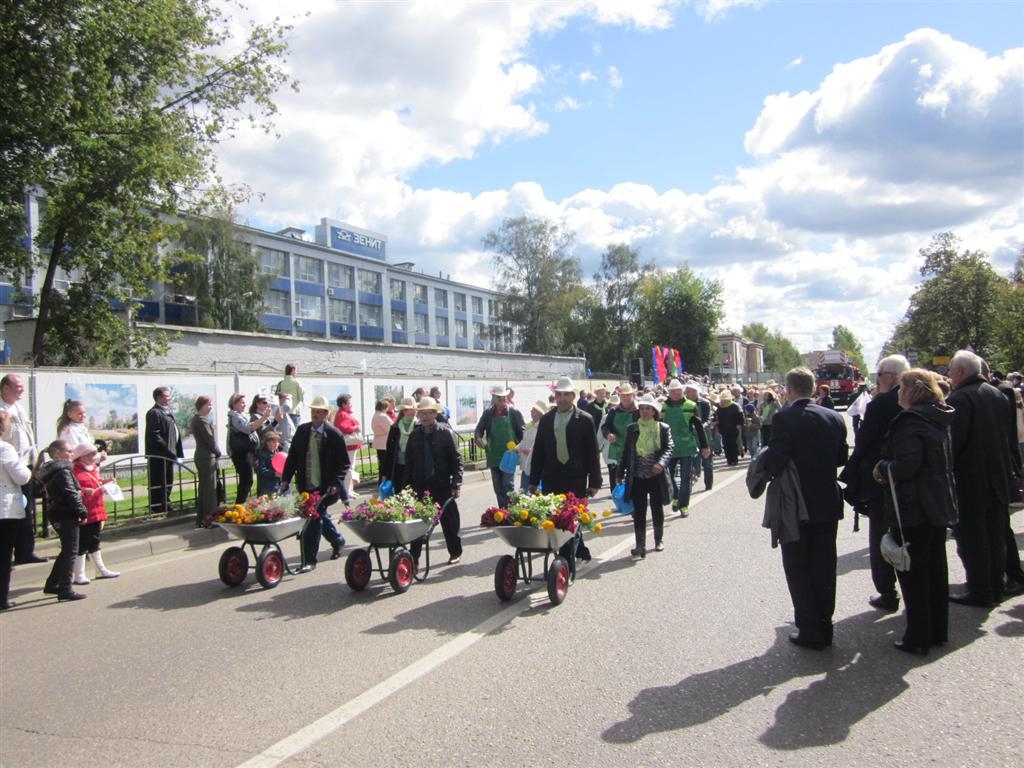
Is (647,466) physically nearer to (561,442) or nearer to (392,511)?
(561,442)

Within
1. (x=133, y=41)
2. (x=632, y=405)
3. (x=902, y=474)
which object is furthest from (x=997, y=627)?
(x=133, y=41)

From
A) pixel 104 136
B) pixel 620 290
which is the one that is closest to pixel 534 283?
pixel 620 290

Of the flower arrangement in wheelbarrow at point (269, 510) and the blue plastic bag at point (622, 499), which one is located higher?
the flower arrangement in wheelbarrow at point (269, 510)

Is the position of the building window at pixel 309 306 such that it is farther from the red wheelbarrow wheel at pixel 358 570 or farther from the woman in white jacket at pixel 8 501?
the red wheelbarrow wheel at pixel 358 570

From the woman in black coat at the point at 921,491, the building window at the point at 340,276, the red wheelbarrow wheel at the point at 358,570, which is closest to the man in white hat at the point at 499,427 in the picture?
the red wheelbarrow wheel at the point at 358,570

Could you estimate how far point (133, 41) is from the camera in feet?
52.5

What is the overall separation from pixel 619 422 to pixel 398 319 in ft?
243

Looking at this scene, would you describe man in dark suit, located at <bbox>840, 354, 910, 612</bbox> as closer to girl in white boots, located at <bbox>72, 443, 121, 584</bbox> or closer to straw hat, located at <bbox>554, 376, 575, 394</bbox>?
straw hat, located at <bbox>554, 376, 575, 394</bbox>

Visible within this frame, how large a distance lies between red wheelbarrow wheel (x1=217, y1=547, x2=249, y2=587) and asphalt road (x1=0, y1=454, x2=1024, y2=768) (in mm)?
145

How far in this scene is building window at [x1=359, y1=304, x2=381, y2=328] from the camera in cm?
7788

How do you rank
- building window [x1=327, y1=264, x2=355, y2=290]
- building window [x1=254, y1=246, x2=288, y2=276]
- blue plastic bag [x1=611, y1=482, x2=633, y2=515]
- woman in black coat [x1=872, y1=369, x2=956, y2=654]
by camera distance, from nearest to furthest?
woman in black coat [x1=872, y1=369, x2=956, y2=654] < blue plastic bag [x1=611, y1=482, x2=633, y2=515] < building window [x1=254, y1=246, x2=288, y2=276] < building window [x1=327, y1=264, x2=355, y2=290]

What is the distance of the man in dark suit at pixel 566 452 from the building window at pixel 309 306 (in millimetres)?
65268

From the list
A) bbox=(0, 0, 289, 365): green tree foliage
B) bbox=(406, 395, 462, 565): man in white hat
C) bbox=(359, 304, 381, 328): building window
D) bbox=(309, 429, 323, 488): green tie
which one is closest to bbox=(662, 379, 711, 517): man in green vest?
bbox=(406, 395, 462, 565): man in white hat

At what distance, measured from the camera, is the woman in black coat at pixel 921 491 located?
15.9 feet
